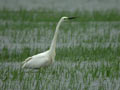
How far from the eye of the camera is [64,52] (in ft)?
41.6

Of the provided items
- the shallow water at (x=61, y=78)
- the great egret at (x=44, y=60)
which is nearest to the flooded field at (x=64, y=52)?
the shallow water at (x=61, y=78)

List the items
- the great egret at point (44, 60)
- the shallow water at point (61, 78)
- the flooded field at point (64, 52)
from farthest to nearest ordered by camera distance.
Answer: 1. the great egret at point (44, 60)
2. the flooded field at point (64, 52)
3. the shallow water at point (61, 78)

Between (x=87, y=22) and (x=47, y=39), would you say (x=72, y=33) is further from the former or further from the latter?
(x=87, y=22)

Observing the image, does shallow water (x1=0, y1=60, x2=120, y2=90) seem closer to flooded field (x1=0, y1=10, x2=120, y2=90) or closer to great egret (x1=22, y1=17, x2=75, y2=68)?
flooded field (x1=0, y1=10, x2=120, y2=90)

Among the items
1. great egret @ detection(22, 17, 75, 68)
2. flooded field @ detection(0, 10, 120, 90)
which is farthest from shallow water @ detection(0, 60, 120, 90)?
great egret @ detection(22, 17, 75, 68)

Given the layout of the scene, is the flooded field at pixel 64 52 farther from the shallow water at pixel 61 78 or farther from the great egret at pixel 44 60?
the great egret at pixel 44 60

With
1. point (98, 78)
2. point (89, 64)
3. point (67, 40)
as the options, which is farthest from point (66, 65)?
point (67, 40)

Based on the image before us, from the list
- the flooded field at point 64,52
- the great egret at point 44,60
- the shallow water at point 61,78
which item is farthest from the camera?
the great egret at point 44,60

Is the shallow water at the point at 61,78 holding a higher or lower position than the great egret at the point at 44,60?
lower

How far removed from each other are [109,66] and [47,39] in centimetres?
500

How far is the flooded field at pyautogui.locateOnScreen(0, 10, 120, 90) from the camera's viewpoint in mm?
9250

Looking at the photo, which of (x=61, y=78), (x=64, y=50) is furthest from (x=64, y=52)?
(x=61, y=78)

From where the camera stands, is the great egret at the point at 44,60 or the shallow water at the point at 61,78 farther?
the great egret at the point at 44,60

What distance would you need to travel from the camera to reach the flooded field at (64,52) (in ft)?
30.3
